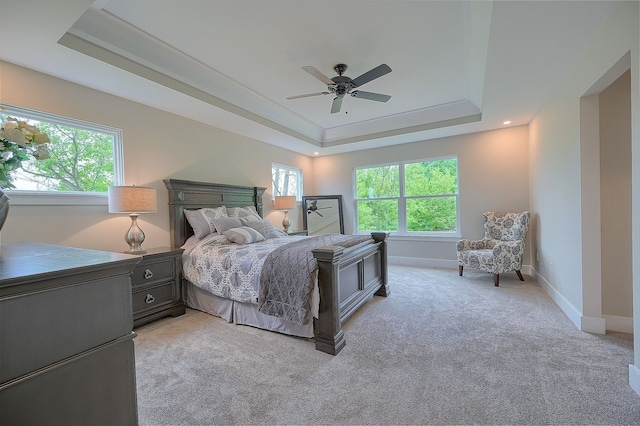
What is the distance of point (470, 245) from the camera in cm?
435

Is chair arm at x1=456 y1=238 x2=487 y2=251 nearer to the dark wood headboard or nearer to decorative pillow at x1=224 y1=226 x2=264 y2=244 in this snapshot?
decorative pillow at x1=224 y1=226 x2=264 y2=244

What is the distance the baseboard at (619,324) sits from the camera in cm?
236

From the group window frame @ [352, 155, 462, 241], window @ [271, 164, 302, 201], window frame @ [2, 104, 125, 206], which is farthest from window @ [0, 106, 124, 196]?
window frame @ [352, 155, 462, 241]

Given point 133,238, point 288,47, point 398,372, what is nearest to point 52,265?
point 398,372

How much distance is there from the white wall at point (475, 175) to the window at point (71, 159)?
4387mm

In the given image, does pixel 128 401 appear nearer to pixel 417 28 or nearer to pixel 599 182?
pixel 417 28

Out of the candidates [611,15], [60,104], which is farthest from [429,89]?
[60,104]

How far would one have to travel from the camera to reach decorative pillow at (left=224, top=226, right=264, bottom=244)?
326cm

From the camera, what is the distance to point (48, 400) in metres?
0.75

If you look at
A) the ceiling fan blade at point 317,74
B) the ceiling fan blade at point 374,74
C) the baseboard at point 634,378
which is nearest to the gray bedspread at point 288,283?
the ceiling fan blade at point 317,74

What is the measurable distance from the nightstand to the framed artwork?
3.27m

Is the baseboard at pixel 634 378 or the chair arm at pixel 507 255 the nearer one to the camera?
the baseboard at pixel 634 378

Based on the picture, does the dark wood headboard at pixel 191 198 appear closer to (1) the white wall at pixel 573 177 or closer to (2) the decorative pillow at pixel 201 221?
(2) the decorative pillow at pixel 201 221

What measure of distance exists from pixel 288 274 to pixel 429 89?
124 inches
